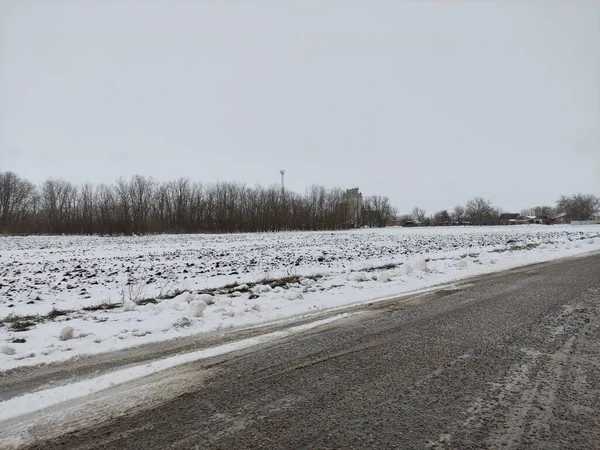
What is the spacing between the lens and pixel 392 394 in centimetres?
351

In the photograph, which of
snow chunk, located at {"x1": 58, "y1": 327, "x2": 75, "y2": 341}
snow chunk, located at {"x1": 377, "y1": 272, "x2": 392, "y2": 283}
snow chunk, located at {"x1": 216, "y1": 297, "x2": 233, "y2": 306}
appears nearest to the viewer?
snow chunk, located at {"x1": 58, "y1": 327, "x2": 75, "y2": 341}

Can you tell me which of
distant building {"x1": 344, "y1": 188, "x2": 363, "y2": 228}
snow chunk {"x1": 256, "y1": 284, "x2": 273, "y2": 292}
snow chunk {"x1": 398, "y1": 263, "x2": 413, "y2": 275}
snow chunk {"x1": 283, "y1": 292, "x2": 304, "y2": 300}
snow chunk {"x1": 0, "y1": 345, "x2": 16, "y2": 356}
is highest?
distant building {"x1": 344, "y1": 188, "x2": 363, "y2": 228}

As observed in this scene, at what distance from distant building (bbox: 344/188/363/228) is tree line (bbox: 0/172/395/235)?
558 cm

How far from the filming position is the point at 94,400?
3.59 m

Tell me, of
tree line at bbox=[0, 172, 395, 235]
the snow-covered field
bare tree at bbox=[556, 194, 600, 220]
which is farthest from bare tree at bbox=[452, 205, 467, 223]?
the snow-covered field

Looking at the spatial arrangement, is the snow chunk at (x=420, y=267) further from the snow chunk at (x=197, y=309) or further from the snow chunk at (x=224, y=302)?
the snow chunk at (x=197, y=309)

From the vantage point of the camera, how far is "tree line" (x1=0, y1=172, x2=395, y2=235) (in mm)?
67188

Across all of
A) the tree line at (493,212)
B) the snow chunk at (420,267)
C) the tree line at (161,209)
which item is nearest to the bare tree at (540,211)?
the tree line at (493,212)

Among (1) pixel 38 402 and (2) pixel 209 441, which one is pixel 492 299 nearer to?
(2) pixel 209 441

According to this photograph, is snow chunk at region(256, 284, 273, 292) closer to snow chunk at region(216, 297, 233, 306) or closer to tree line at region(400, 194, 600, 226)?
snow chunk at region(216, 297, 233, 306)

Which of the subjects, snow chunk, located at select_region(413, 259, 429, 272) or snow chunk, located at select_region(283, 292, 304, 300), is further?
snow chunk, located at select_region(413, 259, 429, 272)

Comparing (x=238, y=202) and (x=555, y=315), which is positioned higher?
(x=238, y=202)

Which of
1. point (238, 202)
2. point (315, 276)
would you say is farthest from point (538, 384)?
point (238, 202)

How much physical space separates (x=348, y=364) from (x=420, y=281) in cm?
716
